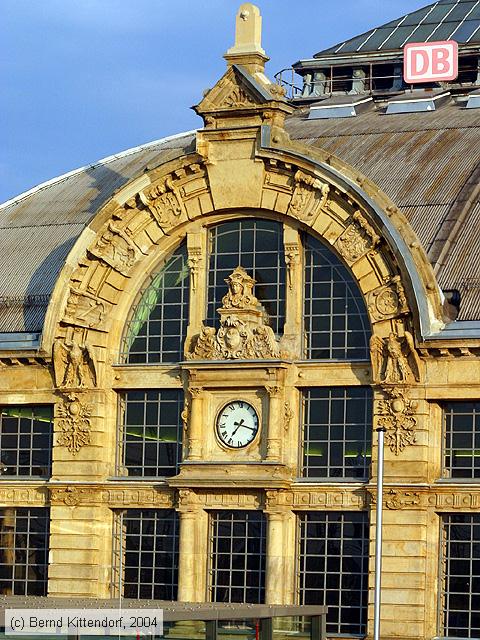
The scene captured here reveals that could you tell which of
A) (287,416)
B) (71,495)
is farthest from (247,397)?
(71,495)

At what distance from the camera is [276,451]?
6431 centimetres

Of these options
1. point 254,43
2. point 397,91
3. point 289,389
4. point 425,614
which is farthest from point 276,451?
point 397,91

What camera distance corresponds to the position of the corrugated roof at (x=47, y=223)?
7169 centimetres

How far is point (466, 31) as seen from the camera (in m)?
85.9

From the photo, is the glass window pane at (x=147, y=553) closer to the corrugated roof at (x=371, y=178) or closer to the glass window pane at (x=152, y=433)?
the glass window pane at (x=152, y=433)

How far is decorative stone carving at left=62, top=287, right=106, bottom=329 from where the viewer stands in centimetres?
6744

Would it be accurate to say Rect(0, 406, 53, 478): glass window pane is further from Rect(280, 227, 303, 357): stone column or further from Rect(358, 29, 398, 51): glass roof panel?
Rect(358, 29, 398, 51): glass roof panel

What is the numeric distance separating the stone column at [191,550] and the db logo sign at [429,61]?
22538 mm

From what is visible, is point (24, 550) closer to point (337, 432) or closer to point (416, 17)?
point (337, 432)

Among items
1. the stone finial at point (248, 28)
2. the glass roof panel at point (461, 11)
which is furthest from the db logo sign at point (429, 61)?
the stone finial at point (248, 28)

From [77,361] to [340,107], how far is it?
1755cm

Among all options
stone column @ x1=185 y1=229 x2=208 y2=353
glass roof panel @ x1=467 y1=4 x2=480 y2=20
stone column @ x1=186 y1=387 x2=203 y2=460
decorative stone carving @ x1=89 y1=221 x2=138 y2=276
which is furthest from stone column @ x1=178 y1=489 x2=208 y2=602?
glass roof panel @ x1=467 y1=4 x2=480 y2=20

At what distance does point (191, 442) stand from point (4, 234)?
49.7 feet

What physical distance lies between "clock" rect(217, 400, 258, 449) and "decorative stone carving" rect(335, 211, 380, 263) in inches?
227
